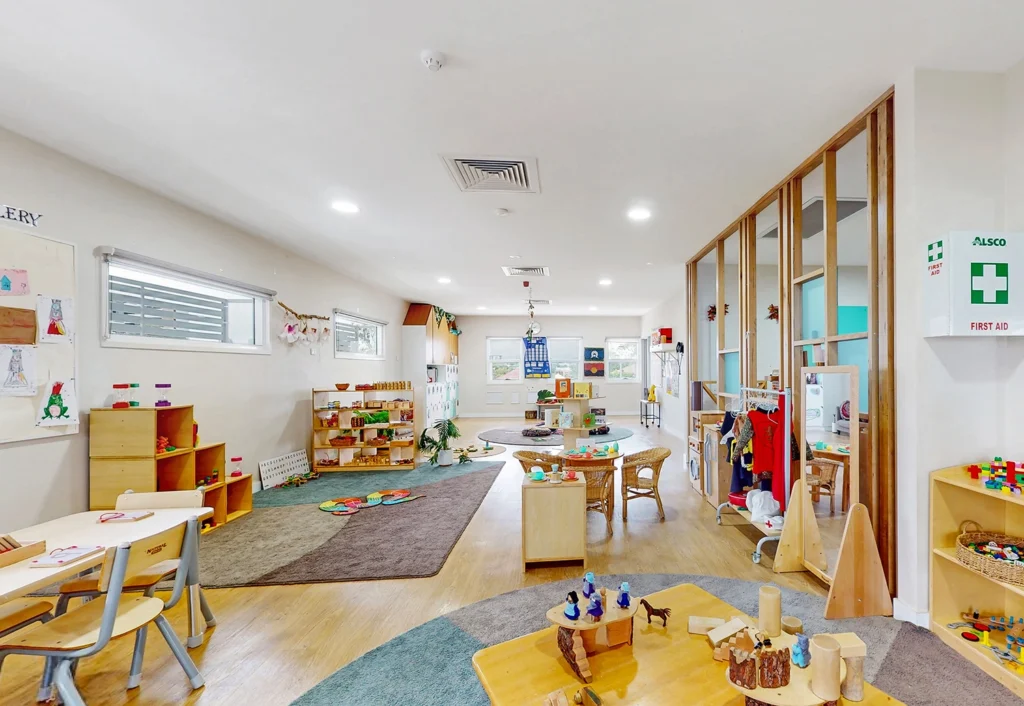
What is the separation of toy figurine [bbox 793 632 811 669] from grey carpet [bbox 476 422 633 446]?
20.8 feet

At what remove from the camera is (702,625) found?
159cm

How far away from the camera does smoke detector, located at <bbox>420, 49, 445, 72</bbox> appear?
1.99 meters

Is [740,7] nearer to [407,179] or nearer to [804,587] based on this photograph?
[407,179]

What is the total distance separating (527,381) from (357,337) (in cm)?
549

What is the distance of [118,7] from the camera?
1753 millimetres

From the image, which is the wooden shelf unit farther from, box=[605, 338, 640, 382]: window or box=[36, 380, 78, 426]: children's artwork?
box=[605, 338, 640, 382]: window

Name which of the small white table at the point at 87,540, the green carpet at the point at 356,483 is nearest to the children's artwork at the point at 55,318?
the small white table at the point at 87,540

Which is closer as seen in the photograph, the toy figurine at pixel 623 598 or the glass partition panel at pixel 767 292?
the toy figurine at pixel 623 598

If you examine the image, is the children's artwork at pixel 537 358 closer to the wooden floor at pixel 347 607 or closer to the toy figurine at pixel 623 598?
the wooden floor at pixel 347 607

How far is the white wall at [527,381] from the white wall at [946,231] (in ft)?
31.9

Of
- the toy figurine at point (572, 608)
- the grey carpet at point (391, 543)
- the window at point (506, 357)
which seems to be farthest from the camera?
the window at point (506, 357)

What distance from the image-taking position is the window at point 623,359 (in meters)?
12.0

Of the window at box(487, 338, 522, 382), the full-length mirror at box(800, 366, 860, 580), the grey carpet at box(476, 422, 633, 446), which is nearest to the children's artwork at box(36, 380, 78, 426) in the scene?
the full-length mirror at box(800, 366, 860, 580)

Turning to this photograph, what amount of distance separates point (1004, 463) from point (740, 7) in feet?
7.77
